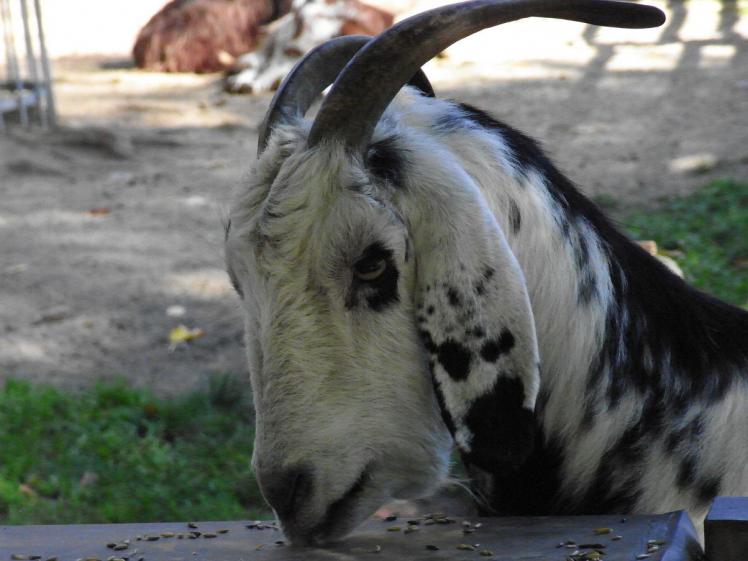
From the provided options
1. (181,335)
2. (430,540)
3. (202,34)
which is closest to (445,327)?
(430,540)

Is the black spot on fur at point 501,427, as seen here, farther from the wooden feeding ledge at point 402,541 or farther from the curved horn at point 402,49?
the curved horn at point 402,49

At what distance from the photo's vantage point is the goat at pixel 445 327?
2625 millimetres

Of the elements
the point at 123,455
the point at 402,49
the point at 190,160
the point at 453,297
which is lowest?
the point at 190,160

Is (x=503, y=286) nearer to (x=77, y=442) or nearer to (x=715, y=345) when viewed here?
(x=715, y=345)

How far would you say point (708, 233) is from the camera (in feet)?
22.4

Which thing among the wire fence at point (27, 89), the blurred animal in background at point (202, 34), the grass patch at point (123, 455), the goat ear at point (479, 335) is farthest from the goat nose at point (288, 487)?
the blurred animal in background at point (202, 34)

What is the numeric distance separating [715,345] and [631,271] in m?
0.30

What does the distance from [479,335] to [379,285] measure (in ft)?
0.84

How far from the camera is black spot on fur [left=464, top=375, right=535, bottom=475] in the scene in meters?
2.62

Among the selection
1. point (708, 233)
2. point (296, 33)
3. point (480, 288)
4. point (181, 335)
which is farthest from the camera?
point (296, 33)

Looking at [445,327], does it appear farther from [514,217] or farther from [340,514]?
Answer: [340,514]

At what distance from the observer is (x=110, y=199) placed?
8484mm

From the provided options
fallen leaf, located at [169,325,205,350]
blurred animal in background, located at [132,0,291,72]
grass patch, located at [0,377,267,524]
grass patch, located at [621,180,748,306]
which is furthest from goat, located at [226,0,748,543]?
blurred animal in background, located at [132,0,291,72]

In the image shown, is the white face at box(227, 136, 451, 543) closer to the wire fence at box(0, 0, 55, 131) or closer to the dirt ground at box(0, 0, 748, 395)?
the dirt ground at box(0, 0, 748, 395)
